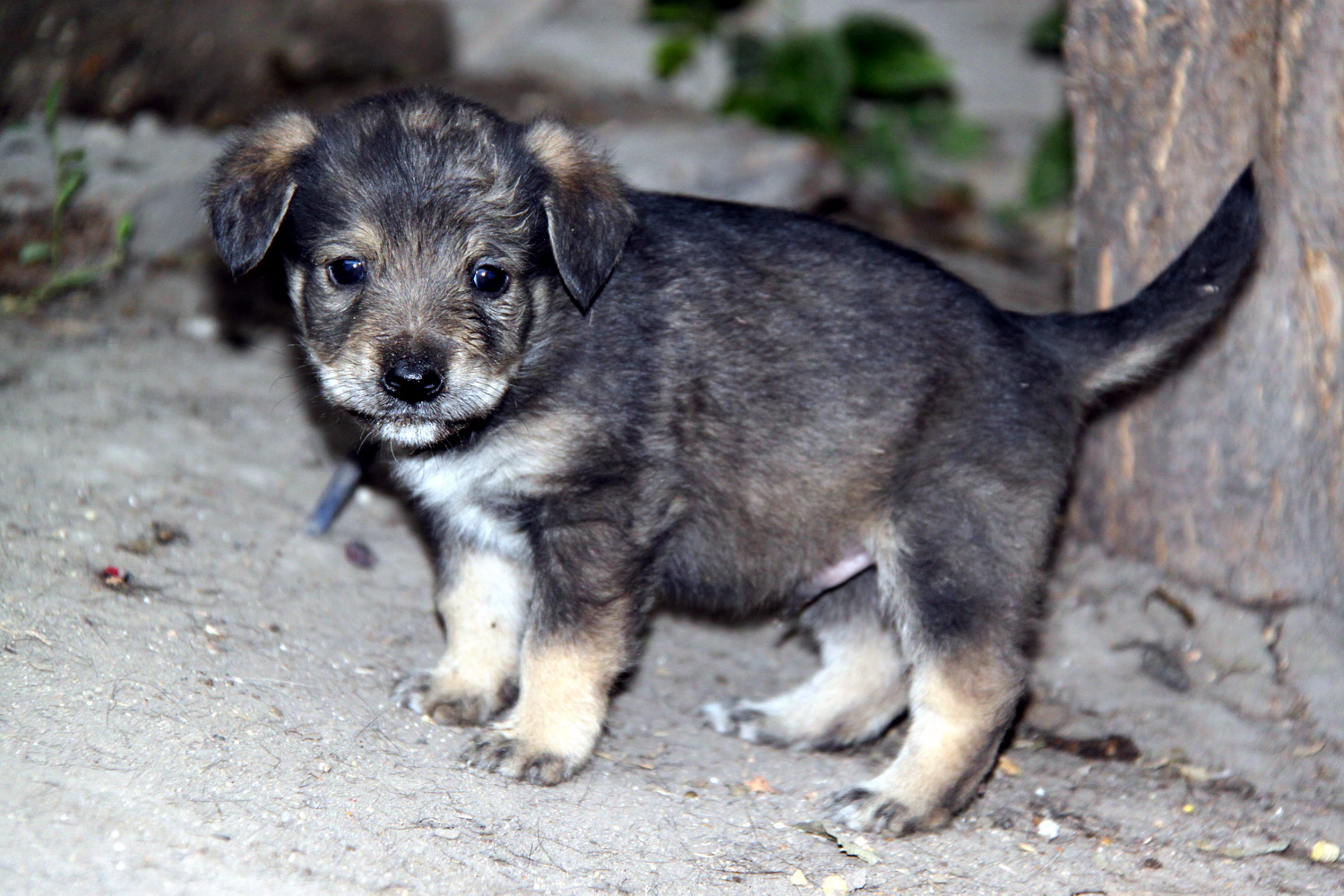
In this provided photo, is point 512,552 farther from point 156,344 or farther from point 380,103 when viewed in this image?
point 156,344

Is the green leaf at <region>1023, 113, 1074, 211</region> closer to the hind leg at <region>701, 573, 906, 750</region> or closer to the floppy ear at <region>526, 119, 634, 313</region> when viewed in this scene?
the hind leg at <region>701, 573, 906, 750</region>

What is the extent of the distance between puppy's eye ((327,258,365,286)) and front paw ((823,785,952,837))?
213cm

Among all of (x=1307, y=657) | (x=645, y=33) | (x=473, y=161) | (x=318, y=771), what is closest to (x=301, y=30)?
(x=645, y=33)

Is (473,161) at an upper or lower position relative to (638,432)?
upper

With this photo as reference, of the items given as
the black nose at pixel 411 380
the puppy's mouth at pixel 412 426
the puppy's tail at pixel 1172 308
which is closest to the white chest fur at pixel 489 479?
the puppy's mouth at pixel 412 426

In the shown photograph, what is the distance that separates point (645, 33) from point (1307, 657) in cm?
718

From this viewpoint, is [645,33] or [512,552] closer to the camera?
[512,552]

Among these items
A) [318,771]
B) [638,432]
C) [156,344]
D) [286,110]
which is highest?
[286,110]

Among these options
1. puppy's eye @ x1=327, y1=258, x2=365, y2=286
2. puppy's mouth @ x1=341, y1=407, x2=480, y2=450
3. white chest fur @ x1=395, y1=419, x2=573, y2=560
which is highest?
puppy's eye @ x1=327, y1=258, x2=365, y2=286

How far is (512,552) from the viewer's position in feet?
14.1

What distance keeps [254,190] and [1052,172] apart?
6750 millimetres

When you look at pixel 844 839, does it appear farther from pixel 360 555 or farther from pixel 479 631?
pixel 360 555

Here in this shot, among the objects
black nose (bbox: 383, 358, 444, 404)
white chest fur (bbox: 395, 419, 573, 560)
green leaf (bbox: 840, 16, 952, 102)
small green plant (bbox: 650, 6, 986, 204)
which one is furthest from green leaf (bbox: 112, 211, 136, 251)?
green leaf (bbox: 840, 16, 952, 102)

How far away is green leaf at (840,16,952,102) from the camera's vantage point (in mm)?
9609
